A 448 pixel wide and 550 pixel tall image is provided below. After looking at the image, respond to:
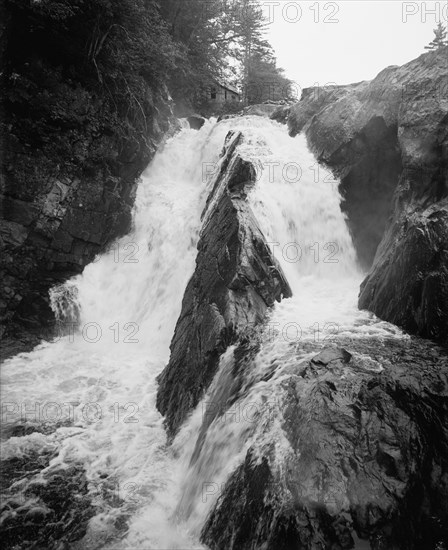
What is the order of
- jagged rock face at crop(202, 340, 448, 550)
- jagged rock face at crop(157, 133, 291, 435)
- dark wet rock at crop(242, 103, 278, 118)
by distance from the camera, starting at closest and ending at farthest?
jagged rock face at crop(202, 340, 448, 550)
jagged rock face at crop(157, 133, 291, 435)
dark wet rock at crop(242, 103, 278, 118)

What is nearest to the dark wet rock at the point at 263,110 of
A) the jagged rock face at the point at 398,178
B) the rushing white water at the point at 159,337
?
the rushing white water at the point at 159,337

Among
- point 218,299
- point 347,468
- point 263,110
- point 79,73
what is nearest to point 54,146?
point 79,73

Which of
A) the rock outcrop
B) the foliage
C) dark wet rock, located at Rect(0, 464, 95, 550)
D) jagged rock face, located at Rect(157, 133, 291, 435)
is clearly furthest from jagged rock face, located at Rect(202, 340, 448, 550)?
the foliage

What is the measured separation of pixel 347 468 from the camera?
3590mm

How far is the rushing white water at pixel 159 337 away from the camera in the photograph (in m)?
4.89

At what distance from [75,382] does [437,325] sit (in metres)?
7.34

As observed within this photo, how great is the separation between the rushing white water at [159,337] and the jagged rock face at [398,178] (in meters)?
0.53

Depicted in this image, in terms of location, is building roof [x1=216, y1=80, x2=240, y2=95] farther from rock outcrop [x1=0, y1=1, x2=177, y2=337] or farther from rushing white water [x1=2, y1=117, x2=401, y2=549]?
rock outcrop [x1=0, y1=1, x2=177, y2=337]

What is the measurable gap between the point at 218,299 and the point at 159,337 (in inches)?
120

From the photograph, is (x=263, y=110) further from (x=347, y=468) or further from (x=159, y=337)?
(x=347, y=468)

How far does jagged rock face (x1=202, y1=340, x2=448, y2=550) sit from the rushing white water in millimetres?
329

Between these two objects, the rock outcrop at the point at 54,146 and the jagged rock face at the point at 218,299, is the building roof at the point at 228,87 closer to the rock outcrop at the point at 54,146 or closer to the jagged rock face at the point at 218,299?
the rock outcrop at the point at 54,146

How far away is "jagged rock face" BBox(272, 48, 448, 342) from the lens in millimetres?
6105

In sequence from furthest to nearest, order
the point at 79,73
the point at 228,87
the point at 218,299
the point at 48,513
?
1. the point at 228,87
2. the point at 79,73
3. the point at 218,299
4. the point at 48,513
